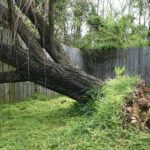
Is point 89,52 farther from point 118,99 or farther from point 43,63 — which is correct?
point 118,99

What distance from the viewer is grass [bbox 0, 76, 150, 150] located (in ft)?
9.86

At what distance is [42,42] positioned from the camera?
5.10 meters

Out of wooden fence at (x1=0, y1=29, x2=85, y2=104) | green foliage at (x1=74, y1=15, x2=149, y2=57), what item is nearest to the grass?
wooden fence at (x1=0, y1=29, x2=85, y2=104)

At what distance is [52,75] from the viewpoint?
15.6ft

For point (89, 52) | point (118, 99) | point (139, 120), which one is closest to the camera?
point (139, 120)

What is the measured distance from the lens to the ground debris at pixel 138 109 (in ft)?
11.5

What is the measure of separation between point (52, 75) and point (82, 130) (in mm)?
1578

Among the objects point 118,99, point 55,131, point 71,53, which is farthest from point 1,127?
point 71,53

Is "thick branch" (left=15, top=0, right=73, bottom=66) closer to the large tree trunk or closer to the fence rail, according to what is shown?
the large tree trunk

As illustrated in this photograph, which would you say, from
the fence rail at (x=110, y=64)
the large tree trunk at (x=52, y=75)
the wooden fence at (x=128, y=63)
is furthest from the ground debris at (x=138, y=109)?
the wooden fence at (x=128, y=63)

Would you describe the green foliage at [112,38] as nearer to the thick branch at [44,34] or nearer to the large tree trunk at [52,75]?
the thick branch at [44,34]

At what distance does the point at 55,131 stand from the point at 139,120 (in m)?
0.91

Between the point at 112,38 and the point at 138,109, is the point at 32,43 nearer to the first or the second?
the point at 138,109

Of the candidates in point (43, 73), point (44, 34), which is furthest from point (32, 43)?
point (43, 73)
